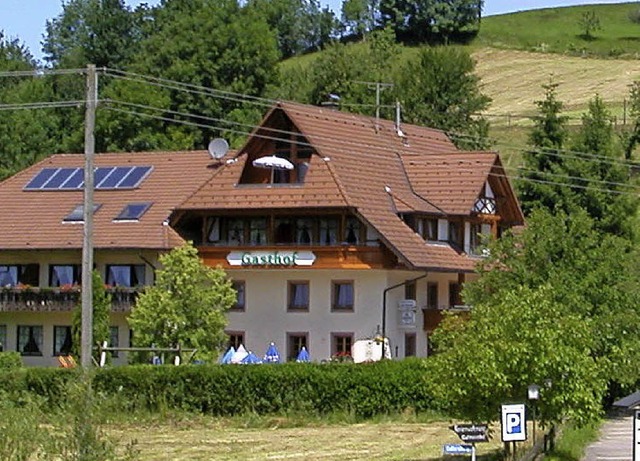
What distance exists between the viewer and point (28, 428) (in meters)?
24.5

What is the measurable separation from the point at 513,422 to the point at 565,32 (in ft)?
425

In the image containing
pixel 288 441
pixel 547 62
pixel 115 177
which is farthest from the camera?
pixel 547 62

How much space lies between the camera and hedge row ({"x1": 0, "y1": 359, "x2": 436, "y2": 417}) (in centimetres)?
4584

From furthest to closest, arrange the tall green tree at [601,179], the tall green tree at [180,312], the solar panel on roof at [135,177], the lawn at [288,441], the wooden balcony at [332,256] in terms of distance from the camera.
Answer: the tall green tree at [601,179], the solar panel on roof at [135,177], the wooden balcony at [332,256], the tall green tree at [180,312], the lawn at [288,441]

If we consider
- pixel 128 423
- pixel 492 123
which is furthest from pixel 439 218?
pixel 492 123

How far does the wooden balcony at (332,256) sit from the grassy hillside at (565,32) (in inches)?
3444

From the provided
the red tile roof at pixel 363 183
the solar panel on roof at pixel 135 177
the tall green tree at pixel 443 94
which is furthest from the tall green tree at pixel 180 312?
the tall green tree at pixel 443 94

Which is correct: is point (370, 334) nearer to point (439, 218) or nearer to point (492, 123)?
point (439, 218)

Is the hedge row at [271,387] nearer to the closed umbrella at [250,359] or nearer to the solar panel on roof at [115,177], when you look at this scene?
the closed umbrella at [250,359]

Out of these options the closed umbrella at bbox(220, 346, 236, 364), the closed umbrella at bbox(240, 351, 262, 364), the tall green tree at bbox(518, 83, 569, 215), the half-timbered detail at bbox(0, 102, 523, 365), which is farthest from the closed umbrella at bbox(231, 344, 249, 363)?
the tall green tree at bbox(518, 83, 569, 215)

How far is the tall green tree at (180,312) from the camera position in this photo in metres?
52.6

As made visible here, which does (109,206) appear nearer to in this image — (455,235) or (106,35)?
(455,235)

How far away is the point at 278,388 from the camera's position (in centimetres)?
4612

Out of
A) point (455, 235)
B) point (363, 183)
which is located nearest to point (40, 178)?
point (363, 183)
